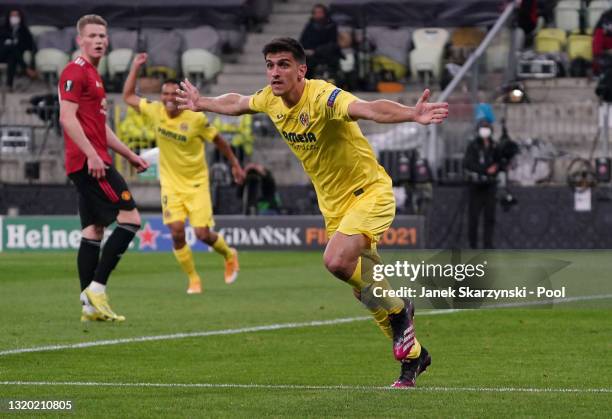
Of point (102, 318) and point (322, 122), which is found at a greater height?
point (322, 122)

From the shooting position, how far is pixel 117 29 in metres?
33.2

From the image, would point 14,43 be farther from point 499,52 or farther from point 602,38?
point 602,38

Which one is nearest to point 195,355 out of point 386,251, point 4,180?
point 386,251

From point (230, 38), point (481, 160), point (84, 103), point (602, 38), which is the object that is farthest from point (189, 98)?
point (230, 38)

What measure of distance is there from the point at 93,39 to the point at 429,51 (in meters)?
18.0

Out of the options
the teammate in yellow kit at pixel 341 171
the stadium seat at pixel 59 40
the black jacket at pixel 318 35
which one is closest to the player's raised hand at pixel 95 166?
the teammate in yellow kit at pixel 341 171

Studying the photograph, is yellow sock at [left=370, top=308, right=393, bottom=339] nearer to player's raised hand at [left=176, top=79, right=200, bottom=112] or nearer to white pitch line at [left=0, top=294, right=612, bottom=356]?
player's raised hand at [left=176, top=79, right=200, bottom=112]

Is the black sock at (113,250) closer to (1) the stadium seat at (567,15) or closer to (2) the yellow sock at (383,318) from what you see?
(2) the yellow sock at (383,318)

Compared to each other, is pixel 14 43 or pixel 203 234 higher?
pixel 14 43

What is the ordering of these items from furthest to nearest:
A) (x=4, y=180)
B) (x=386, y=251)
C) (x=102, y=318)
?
1. (x=4, y=180)
2. (x=386, y=251)
3. (x=102, y=318)

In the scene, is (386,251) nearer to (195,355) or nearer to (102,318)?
(102,318)

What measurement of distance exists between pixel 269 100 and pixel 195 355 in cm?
204

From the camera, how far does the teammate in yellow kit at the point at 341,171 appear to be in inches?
364

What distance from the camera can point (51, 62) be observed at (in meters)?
32.1
